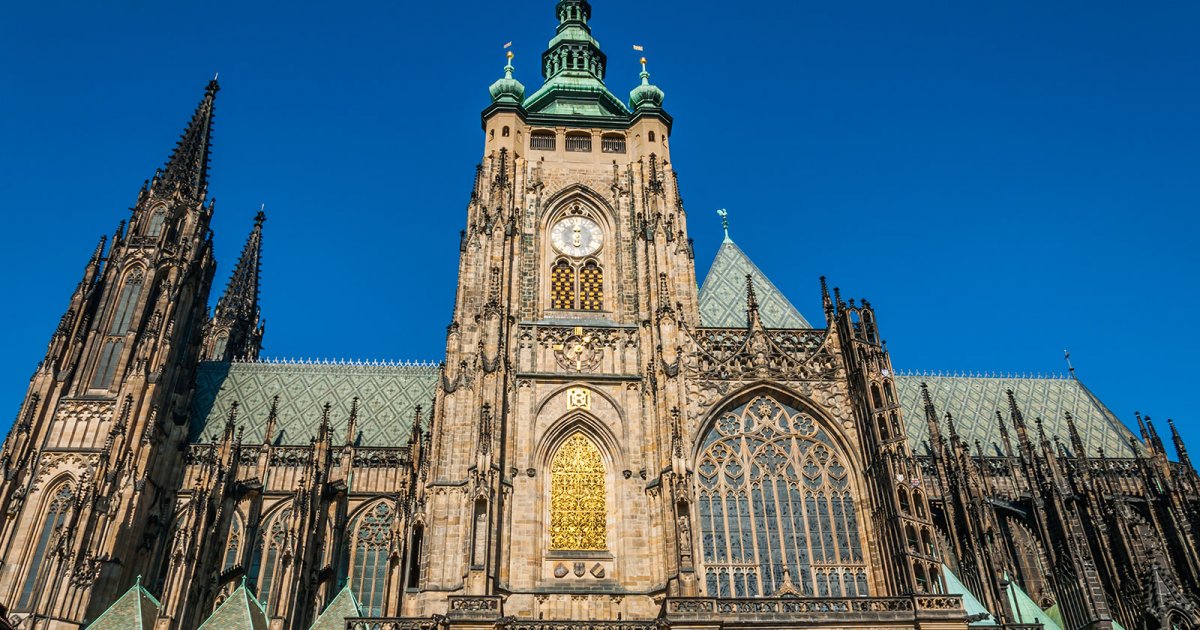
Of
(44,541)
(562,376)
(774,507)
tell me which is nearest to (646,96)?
(562,376)

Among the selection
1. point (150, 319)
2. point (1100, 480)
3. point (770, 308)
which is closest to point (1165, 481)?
point (1100, 480)

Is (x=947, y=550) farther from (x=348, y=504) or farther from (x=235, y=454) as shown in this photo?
(x=235, y=454)

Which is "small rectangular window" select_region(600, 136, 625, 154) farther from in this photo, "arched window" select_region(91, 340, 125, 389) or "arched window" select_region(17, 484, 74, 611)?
"arched window" select_region(17, 484, 74, 611)

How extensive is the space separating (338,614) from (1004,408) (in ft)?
98.8

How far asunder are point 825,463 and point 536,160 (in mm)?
15670

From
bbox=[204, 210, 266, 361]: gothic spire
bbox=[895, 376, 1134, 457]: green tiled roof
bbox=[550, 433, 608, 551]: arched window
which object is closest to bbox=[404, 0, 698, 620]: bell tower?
bbox=[550, 433, 608, 551]: arched window

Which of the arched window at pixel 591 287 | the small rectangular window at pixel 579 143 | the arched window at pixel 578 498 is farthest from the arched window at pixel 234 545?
the small rectangular window at pixel 579 143

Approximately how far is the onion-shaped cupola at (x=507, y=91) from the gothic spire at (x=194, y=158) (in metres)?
14.9

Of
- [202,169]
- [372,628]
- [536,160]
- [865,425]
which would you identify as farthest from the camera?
[202,169]

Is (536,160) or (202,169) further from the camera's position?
(202,169)

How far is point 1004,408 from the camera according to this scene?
1570 inches

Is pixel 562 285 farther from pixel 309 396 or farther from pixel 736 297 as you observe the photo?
pixel 309 396

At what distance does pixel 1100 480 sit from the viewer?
108 feet

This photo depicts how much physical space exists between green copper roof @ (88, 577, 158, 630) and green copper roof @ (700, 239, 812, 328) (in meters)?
19.7
